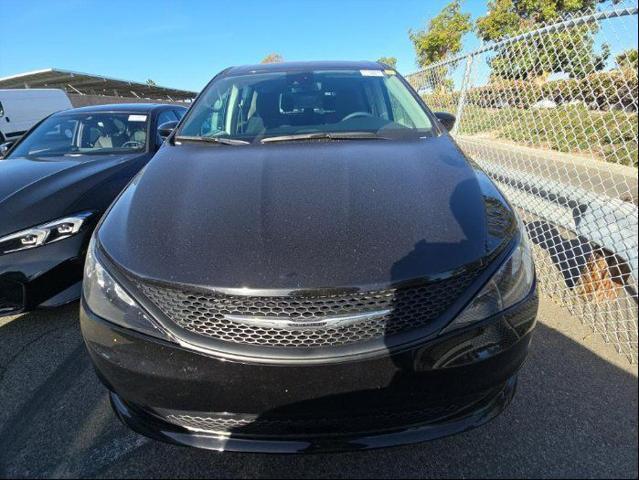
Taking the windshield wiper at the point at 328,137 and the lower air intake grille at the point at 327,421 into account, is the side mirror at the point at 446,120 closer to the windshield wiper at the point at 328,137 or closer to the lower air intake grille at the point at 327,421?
the windshield wiper at the point at 328,137

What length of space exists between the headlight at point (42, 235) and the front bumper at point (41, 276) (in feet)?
0.11

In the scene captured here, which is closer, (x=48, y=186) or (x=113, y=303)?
(x=113, y=303)

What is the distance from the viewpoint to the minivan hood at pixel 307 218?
1299mm

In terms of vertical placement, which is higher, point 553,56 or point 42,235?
point 553,56

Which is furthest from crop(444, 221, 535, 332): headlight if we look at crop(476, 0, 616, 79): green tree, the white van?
the white van

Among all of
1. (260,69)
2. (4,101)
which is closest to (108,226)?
(260,69)

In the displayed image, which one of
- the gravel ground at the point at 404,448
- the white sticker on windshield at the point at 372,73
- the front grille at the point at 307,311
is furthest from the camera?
the white sticker on windshield at the point at 372,73

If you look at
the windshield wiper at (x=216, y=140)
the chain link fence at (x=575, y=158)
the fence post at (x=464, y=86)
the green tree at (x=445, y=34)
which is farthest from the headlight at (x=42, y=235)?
the green tree at (x=445, y=34)

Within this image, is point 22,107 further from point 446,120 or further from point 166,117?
point 446,120

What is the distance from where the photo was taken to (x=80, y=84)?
1081 inches

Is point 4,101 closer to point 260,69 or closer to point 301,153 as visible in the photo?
point 260,69

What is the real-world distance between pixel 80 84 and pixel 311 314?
3285 cm

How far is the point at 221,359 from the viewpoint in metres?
1.27

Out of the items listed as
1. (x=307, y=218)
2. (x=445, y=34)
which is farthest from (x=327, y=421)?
(x=445, y=34)
